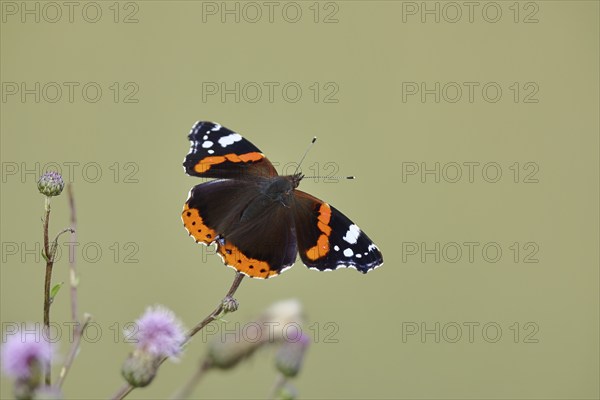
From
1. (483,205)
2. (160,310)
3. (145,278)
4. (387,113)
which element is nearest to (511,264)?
(483,205)

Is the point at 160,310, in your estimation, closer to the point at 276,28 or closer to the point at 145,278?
the point at 145,278

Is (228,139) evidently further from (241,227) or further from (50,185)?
(50,185)

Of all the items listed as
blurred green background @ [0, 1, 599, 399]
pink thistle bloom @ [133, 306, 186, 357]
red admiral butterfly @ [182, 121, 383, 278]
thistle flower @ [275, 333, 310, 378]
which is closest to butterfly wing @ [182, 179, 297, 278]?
red admiral butterfly @ [182, 121, 383, 278]

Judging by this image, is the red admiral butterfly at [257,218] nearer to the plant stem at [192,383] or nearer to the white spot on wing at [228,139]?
the white spot on wing at [228,139]

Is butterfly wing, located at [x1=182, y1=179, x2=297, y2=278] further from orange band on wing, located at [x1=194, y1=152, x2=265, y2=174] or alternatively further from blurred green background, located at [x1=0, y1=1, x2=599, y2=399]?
blurred green background, located at [x1=0, y1=1, x2=599, y2=399]

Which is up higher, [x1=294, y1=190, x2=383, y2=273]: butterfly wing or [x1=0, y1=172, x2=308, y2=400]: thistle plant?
[x1=294, y1=190, x2=383, y2=273]: butterfly wing

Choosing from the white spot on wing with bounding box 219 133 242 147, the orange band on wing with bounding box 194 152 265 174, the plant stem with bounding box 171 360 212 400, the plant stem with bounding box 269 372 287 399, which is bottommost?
the plant stem with bounding box 269 372 287 399

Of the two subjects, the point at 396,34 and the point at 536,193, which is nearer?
the point at 536,193
